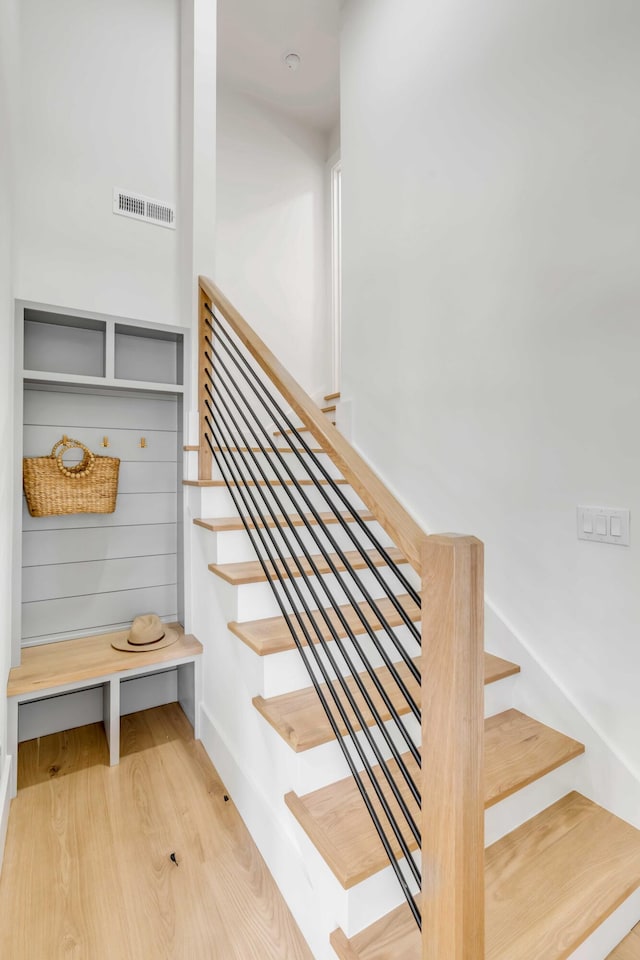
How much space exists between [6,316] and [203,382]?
2.67ft

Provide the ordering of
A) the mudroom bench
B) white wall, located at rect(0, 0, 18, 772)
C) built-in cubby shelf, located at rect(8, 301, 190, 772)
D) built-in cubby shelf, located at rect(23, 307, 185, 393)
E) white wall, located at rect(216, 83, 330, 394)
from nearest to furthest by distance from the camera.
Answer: white wall, located at rect(0, 0, 18, 772) → the mudroom bench → built-in cubby shelf, located at rect(8, 301, 190, 772) → built-in cubby shelf, located at rect(23, 307, 185, 393) → white wall, located at rect(216, 83, 330, 394)

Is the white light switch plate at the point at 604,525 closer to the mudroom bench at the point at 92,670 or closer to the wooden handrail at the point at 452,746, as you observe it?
the wooden handrail at the point at 452,746

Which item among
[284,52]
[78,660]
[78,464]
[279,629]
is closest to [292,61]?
[284,52]

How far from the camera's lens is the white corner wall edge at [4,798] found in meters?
1.48

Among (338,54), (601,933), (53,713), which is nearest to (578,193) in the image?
(601,933)

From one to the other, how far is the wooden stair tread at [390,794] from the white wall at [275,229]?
273 cm

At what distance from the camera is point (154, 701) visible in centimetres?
233

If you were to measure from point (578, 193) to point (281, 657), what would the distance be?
179 cm

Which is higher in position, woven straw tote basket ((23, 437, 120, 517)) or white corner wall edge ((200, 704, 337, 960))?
woven straw tote basket ((23, 437, 120, 517))

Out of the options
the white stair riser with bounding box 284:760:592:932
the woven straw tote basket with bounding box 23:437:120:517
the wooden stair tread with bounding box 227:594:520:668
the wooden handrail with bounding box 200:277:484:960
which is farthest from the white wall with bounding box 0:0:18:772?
the wooden handrail with bounding box 200:277:484:960

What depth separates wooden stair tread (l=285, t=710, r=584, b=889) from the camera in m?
1.03

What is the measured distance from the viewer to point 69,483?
203 centimetres

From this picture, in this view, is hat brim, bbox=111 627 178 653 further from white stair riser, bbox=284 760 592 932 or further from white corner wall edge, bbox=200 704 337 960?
white stair riser, bbox=284 760 592 932

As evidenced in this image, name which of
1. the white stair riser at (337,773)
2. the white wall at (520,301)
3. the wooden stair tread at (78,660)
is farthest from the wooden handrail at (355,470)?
the wooden stair tread at (78,660)
